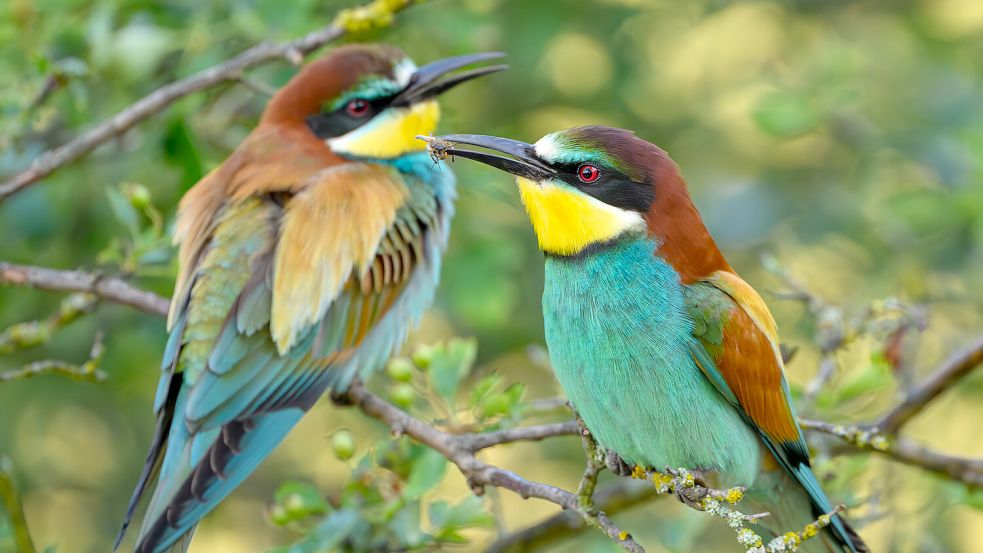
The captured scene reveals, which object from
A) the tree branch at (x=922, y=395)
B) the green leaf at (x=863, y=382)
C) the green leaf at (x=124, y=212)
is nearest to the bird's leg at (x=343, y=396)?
the green leaf at (x=124, y=212)

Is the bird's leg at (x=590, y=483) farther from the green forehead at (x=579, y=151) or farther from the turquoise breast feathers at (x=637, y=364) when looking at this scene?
the green forehead at (x=579, y=151)

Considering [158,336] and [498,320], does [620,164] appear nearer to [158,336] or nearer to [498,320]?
[498,320]

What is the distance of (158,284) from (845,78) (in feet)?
7.41

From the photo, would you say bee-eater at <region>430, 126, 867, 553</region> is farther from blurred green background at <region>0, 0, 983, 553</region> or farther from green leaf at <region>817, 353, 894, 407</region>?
blurred green background at <region>0, 0, 983, 553</region>

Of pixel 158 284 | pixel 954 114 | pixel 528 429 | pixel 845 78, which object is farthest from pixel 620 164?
pixel 954 114

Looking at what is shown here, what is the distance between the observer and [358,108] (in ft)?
11.2

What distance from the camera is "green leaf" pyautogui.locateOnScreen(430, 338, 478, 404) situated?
2666 mm

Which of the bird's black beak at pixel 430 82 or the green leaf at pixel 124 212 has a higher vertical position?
the bird's black beak at pixel 430 82

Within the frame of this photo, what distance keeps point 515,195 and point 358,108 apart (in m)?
0.69

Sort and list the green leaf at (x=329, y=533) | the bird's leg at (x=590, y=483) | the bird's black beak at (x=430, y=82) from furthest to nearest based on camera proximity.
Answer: the bird's black beak at (x=430, y=82), the green leaf at (x=329, y=533), the bird's leg at (x=590, y=483)

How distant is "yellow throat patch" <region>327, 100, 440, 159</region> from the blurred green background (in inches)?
7.3

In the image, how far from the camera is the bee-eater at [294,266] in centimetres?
274

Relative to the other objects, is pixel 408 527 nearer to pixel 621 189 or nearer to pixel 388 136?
pixel 621 189

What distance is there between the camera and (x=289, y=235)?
2.96 metres
